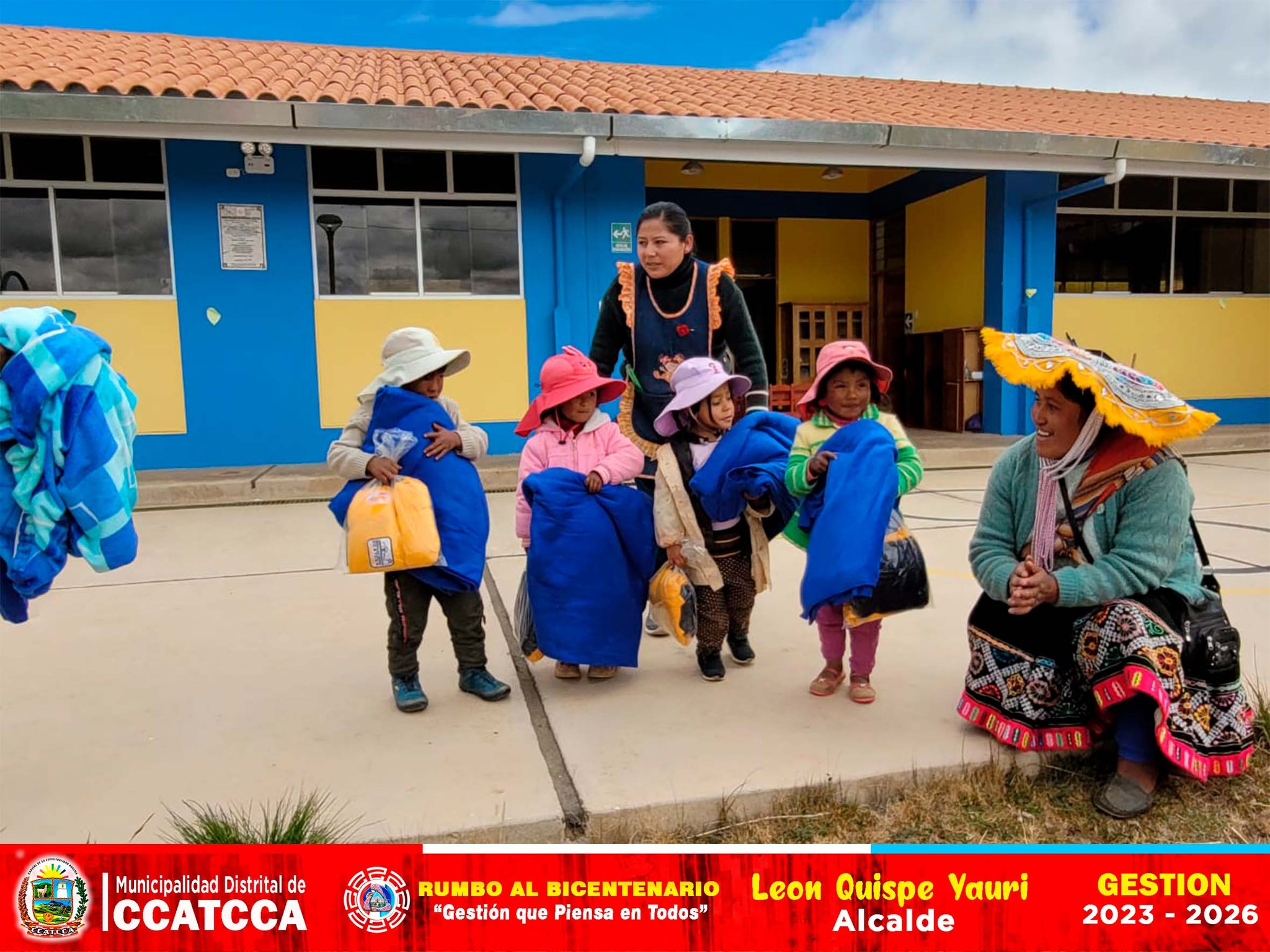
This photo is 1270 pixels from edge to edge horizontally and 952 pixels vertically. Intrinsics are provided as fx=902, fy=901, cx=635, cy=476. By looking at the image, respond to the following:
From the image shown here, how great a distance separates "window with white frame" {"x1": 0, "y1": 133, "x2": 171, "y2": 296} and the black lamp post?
1414mm

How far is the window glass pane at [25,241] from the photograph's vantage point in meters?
8.41

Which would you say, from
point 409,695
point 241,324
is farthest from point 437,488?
point 241,324

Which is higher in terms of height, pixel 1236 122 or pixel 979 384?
pixel 1236 122

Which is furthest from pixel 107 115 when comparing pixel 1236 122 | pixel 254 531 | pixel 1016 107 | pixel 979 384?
pixel 1236 122

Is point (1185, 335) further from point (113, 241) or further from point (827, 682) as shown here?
point (113, 241)

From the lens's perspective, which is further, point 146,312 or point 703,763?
point 146,312

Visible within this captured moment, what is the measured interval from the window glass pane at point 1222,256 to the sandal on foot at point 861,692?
1066 centimetres

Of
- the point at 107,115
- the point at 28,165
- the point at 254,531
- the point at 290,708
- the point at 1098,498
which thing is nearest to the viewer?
the point at 1098,498

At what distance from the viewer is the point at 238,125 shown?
7594 mm

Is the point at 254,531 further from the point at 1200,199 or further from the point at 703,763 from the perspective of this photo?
the point at 1200,199

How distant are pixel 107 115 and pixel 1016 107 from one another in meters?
10.7

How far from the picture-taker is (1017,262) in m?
10.6

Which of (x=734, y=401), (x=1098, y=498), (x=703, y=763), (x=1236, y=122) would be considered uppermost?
(x=1236, y=122)

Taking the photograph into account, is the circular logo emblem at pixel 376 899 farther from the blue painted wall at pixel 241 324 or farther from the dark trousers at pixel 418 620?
the blue painted wall at pixel 241 324
